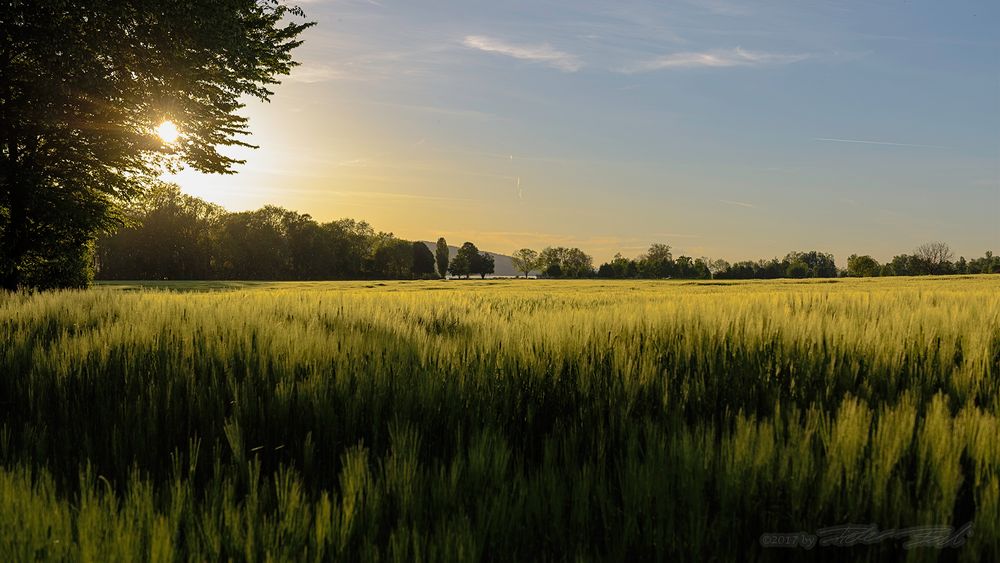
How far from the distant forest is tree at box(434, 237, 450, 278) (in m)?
0.29

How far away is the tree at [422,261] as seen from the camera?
142625 millimetres

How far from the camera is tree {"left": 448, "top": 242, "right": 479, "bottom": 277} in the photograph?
162 meters

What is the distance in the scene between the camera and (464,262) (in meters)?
162

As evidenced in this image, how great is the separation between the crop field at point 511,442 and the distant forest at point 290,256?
80.8m

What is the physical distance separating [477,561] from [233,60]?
17444 mm

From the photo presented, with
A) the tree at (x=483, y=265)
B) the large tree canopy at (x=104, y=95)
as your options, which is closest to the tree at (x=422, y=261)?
the tree at (x=483, y=265)

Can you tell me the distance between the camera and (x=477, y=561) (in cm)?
153

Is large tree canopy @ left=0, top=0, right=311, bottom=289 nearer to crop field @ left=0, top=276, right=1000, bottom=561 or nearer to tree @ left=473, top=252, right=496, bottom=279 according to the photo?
crop field @ left=0, top=276, right=1000, bottom=561

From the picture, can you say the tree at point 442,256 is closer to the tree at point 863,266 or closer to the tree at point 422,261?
the tree at point 422,261

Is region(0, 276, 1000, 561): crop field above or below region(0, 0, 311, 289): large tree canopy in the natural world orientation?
below

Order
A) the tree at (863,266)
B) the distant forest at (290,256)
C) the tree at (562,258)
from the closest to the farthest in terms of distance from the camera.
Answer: the distant forest at (290,256)
the tree at (863,266)
the tree at (562,258)

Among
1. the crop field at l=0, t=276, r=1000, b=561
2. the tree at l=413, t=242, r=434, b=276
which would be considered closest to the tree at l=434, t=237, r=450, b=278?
the tree at l=413, t=242, r=434, b=276

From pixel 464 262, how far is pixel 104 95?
485 feet

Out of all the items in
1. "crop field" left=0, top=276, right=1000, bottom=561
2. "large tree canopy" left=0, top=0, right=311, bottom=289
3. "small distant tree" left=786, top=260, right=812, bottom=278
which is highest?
"large tree canopy" left=0, top=0, right=311, bottom=289
